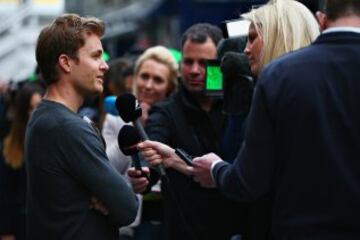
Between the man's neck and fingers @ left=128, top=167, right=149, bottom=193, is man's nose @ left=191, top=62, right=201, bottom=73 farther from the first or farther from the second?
the man's neck

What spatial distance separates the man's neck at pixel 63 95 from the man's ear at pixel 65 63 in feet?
0.22

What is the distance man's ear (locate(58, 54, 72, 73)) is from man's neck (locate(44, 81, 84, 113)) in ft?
0.22

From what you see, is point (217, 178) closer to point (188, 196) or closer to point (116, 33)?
point (188, 196)

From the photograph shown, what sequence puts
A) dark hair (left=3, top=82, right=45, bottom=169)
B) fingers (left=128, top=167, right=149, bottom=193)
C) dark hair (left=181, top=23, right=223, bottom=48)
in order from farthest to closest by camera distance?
dark hair (left=3, top=82, right=45, bottom=169) → dark hair (left=181, top=23, right=223, bottom=48) → fingers (left=128, top=167, right=149, bottom=193)

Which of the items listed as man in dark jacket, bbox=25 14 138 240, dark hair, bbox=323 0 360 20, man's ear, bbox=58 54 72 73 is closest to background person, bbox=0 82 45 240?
man in dark jacket, bbox=25 14 138 240

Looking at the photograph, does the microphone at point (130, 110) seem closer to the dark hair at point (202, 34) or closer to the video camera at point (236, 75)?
the video camera at point (236, 75)

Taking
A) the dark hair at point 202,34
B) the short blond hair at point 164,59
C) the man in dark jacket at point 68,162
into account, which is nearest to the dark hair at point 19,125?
the short blond hair at point 164,59

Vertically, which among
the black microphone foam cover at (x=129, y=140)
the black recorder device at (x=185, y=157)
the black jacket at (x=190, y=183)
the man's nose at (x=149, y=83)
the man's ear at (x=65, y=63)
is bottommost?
the black jacket at (x=190, y=183)

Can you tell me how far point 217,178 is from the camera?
11.3 ft

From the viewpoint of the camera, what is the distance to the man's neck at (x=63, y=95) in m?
3.79

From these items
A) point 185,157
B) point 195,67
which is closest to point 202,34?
point 195,67

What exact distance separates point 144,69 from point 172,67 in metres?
0.20

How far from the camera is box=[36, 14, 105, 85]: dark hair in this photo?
3785 mm

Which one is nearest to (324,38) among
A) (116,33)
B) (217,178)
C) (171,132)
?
(217,178)
